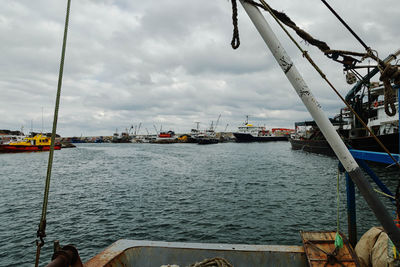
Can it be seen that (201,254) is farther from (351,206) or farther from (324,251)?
(351,206)

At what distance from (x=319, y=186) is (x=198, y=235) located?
1528cm

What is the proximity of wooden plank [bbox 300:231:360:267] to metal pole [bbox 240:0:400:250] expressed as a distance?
1959 mm

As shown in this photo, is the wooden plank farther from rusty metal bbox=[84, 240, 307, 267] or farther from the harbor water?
the harbor water

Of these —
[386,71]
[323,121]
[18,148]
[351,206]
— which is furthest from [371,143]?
[18,148]

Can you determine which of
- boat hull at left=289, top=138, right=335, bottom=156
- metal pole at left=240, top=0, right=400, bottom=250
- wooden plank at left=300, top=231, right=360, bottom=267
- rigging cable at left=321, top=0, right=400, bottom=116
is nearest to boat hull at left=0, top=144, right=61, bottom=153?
boat hull at left=289, top=138, right=335, bottom=156

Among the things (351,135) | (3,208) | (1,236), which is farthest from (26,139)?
(351,135)

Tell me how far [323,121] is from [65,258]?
3.92m

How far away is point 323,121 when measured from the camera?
3.18 meters

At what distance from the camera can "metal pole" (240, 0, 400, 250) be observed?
3.05 metres

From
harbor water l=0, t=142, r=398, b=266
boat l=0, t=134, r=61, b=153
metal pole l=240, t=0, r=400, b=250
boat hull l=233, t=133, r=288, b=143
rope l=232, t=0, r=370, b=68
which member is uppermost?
boat hull l=233, t=133, r=288, b=143

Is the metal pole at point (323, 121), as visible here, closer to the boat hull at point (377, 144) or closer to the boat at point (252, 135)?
the boat hull at point (377, 144)

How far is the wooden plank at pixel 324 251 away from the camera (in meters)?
4.65

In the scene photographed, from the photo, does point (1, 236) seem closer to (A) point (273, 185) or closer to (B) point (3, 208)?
(B) point (3, 208)

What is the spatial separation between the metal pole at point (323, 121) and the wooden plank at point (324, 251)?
1959 millimetres
